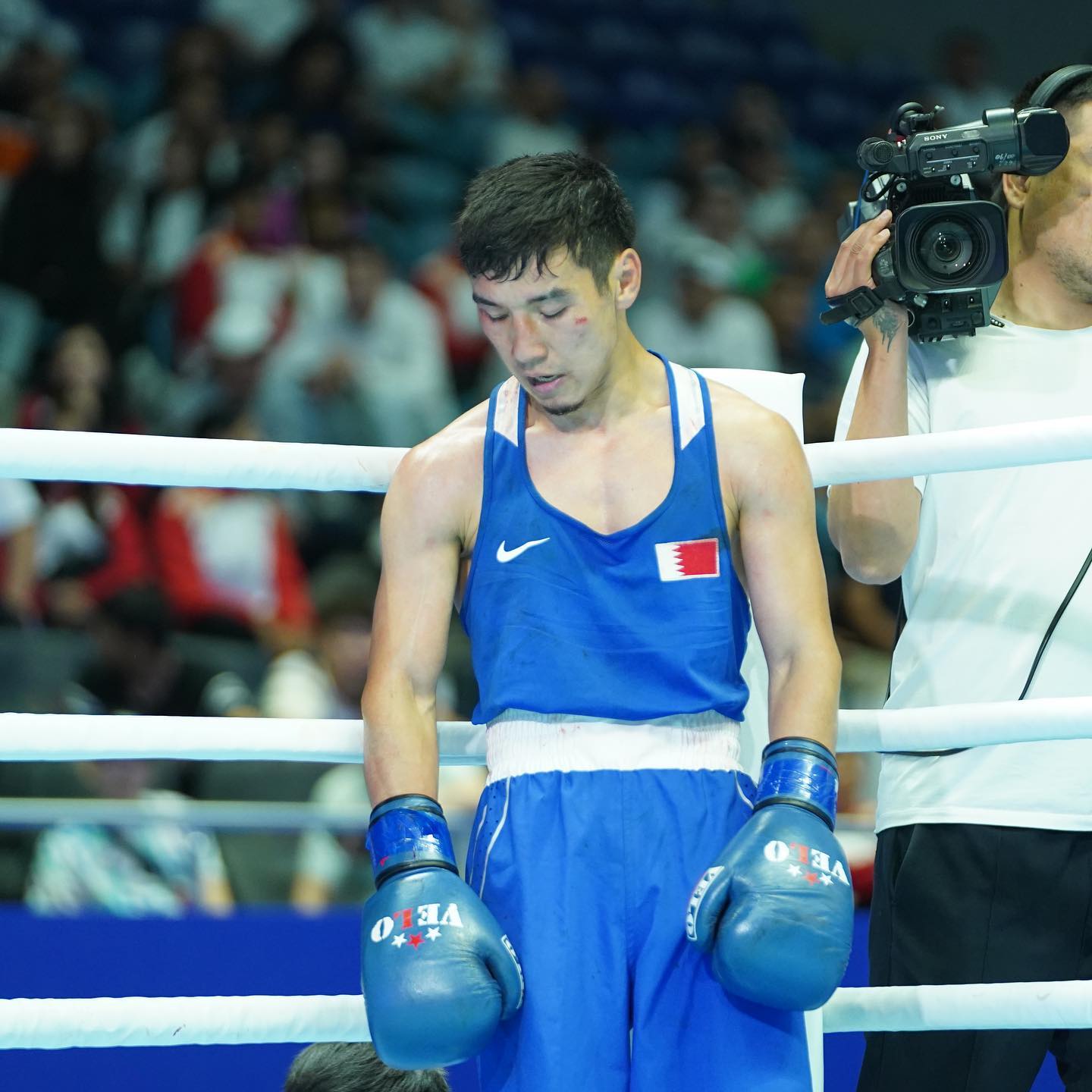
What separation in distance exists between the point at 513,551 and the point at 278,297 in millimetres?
4292

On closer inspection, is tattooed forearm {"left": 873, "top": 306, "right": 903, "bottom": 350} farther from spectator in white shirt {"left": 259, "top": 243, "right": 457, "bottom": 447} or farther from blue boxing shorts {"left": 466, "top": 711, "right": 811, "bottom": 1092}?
spectator in white shirt {"left": 259, "top": 243, "right": 457, "bottom": 447}

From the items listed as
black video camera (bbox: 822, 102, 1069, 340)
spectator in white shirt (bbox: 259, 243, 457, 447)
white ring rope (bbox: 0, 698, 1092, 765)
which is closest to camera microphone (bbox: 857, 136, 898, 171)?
black video camera (bbox: 822, 102, 1069, 340)

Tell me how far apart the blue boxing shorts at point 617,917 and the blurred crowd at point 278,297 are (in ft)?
7.27

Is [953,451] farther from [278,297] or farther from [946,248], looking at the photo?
[278,297]

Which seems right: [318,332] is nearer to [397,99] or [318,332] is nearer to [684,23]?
[397,99]

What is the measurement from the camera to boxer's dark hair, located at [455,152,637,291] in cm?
175

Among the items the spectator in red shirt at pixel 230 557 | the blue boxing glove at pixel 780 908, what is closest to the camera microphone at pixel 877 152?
the blue boxing glove at pixel 780 908

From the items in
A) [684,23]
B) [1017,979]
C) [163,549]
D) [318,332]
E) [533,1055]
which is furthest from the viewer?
[684,23]

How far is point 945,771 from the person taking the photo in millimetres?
2061

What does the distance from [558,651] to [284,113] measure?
550cm

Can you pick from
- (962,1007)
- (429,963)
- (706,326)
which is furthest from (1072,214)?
(706,326)

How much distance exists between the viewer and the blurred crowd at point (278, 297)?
4387 mm

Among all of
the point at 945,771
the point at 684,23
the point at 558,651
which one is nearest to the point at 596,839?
the point at 558,651

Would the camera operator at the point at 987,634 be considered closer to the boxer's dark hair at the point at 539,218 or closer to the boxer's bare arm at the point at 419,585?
the boxer's dark hair at the point at 539,218
